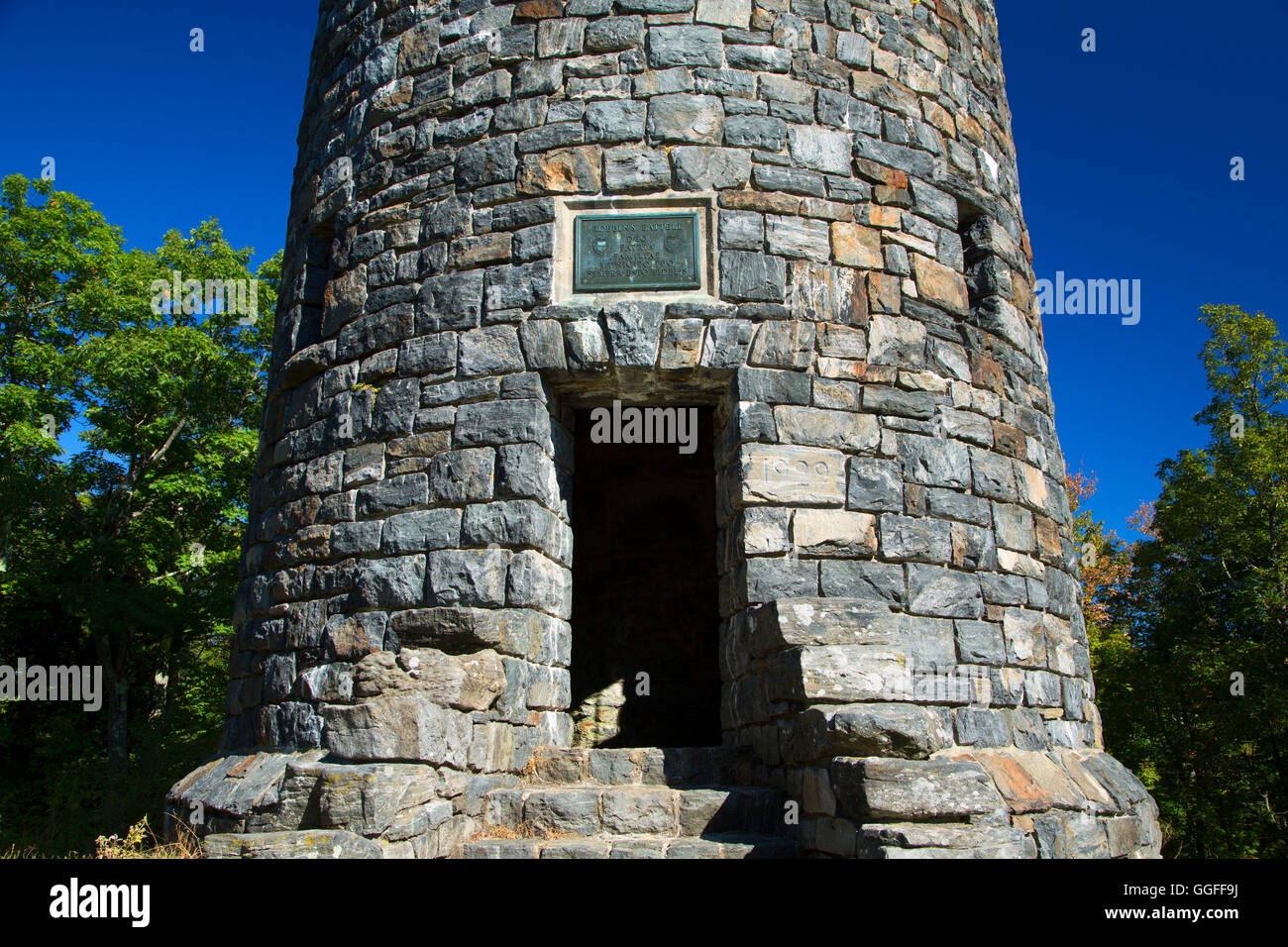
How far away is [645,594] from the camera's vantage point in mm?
9125

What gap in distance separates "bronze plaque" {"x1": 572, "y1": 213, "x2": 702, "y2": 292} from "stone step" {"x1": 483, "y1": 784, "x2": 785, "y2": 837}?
8.86ft

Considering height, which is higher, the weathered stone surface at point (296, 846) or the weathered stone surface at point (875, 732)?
the weathered stone surface at point (875, 732)

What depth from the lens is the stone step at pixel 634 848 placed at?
12.1 feet

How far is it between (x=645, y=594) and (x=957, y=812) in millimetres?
5964

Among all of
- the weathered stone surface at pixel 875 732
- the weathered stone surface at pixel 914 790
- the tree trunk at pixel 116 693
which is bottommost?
the tree trunk at pixel 116 693

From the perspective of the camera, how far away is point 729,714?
4.72 m

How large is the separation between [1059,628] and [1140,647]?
12.2m

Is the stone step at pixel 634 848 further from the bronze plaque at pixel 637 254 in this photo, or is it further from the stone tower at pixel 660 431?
the bronze plaque at pixel 637 254

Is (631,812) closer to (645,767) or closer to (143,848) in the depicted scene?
(645,767)

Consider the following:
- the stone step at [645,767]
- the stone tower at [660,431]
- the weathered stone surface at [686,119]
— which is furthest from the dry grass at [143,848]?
the weathered stone surface at [686,119]

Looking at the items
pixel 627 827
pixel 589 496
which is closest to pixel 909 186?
pixel 627 827

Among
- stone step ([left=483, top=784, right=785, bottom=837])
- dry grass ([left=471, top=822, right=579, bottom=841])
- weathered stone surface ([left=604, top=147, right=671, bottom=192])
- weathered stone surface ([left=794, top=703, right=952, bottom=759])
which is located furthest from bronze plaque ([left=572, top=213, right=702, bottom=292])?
dry grass ([left=471, top=822, right=579, bottom=841])

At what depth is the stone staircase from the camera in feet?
12.3

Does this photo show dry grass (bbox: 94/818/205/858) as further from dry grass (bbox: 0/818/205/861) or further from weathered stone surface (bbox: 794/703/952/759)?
weathered stone surface (bbox: 794/703/952/759)
